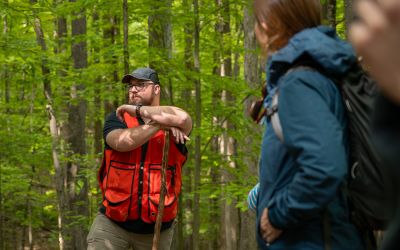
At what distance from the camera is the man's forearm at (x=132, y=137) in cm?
464

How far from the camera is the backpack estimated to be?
207 centimetres

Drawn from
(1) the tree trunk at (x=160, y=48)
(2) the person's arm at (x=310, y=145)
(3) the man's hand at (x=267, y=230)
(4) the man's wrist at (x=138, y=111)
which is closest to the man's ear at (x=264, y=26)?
(2) the person's arm at (x=310, y=145)

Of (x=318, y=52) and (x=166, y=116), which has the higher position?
(x=318, y=52)

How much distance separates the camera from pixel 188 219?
855 inches

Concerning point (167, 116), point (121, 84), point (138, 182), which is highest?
point (121, 84)

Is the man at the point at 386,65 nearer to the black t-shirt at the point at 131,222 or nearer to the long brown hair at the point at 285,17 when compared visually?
the long brown hair at the point at 285,17

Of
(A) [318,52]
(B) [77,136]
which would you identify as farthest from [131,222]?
(B) [77,136]

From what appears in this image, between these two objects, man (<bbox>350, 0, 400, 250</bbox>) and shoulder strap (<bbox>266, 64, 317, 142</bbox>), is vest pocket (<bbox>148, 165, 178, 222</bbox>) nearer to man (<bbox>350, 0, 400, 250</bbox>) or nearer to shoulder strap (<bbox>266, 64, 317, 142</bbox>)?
shoulder strap (<bbox>266, 64, 317, 142</bbox>)

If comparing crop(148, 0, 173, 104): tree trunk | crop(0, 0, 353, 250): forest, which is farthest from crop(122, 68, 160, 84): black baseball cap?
crop(148, 0, 173, 104): tree trunk

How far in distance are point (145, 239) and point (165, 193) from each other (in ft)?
1.57

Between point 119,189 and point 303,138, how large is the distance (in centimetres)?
293

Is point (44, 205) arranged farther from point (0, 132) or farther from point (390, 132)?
point (390, 132)

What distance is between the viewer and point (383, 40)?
0.95 m

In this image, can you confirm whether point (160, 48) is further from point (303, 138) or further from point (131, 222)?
point (303, 138)
